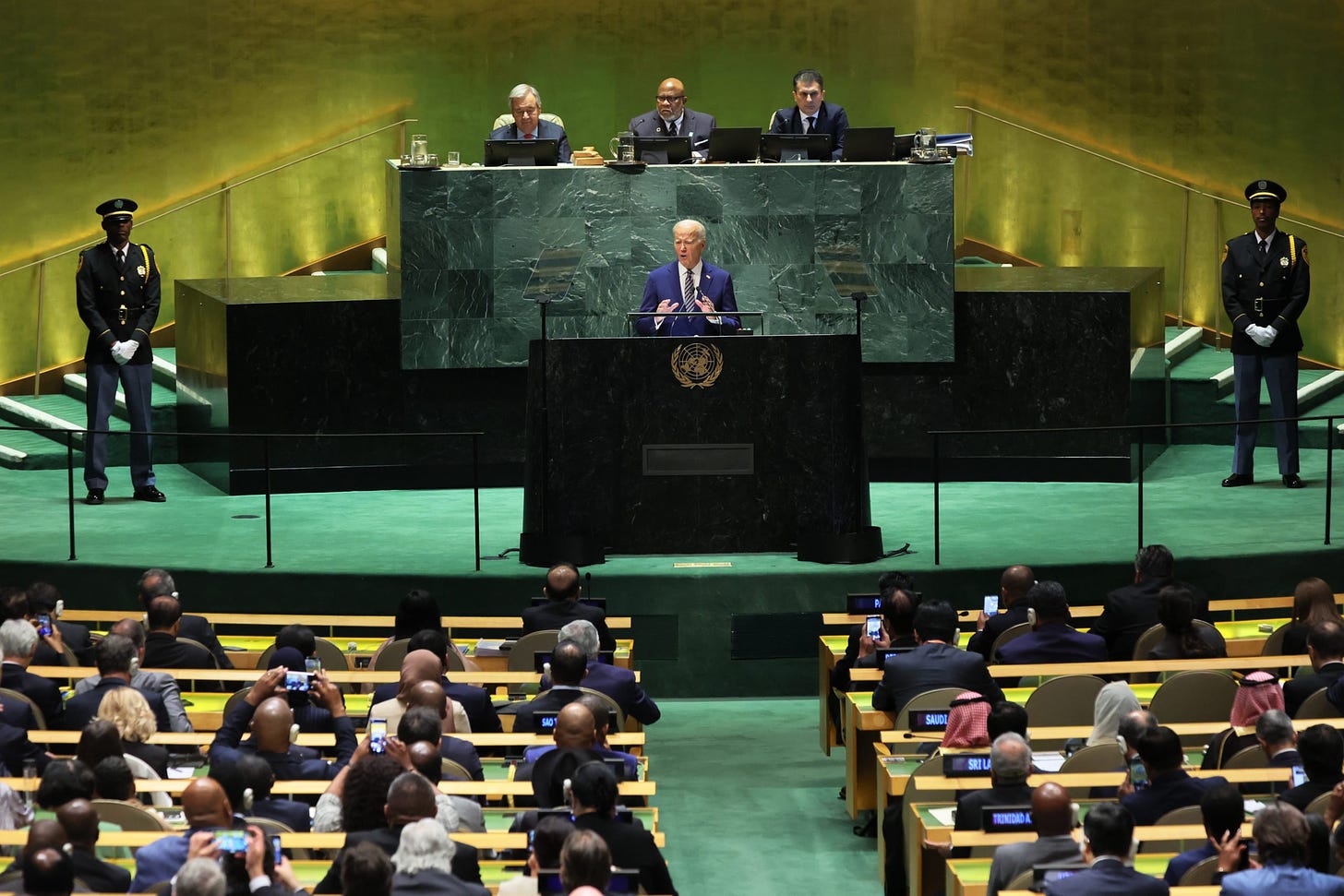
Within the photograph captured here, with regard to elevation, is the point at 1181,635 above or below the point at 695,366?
below

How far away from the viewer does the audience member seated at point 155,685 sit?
334 inches

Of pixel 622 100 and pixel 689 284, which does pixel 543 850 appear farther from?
pixel 622 100

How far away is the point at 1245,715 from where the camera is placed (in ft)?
26.0

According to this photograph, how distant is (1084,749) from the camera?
7.52 meters

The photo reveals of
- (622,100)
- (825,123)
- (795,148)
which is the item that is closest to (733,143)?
(795,148)

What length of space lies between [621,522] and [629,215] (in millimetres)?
2801

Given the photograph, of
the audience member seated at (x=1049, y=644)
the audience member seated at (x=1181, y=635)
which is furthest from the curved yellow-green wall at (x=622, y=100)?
the audience member seated at (x=1049, y=644)

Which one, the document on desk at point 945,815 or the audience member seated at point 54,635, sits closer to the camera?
the document on desk at point 945,815

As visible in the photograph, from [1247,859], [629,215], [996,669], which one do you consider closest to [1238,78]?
[629,215]

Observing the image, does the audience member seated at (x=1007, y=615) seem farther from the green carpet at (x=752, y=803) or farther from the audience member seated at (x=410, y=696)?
the audience member seated at (x=410, y=696)

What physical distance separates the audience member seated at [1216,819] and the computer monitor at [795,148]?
8.23m

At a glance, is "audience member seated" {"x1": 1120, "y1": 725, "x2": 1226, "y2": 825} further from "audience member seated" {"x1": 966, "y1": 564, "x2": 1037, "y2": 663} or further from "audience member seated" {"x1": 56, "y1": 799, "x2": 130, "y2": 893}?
"audience member seated" {"x1": 56, "y1": 799, "x2": 130, "y2": 893}

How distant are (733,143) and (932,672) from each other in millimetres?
5995

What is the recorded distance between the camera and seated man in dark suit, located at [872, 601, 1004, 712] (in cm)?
862
